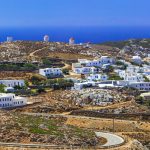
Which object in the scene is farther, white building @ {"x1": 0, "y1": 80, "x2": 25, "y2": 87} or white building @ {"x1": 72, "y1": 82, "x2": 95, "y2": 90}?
white building @ {"x1": 0, "y1": 80, "x2": 25, "y2": 87}

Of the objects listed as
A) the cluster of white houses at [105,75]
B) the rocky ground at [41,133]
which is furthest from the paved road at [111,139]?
the cluster of white houses at [105,75]

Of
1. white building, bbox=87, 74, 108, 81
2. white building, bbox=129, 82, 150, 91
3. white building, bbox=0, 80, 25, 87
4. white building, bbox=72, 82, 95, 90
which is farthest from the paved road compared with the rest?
white building, bbox=87, 74, 108, 81

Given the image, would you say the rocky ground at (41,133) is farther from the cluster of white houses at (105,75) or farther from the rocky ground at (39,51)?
the rocky ground at (39,51)

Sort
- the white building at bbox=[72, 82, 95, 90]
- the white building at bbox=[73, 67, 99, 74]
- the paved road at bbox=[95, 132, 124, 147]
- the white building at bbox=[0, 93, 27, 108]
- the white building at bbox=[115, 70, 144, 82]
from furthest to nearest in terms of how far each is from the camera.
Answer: the white building at bbox=[73, 67, 99, 74], the white building at bbox=[115, 70, 144, 82], the white building at bbox=[72, 82, 95, 90], the white building at bbox=[0, 93, 27, 108], the paved road at bbox=[95, 132, 124, 147]

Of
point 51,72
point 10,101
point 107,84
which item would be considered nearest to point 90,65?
point 51,72

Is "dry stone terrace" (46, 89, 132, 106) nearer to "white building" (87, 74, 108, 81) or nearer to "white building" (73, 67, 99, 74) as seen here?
"white building" (87, 74, 108, 81)
